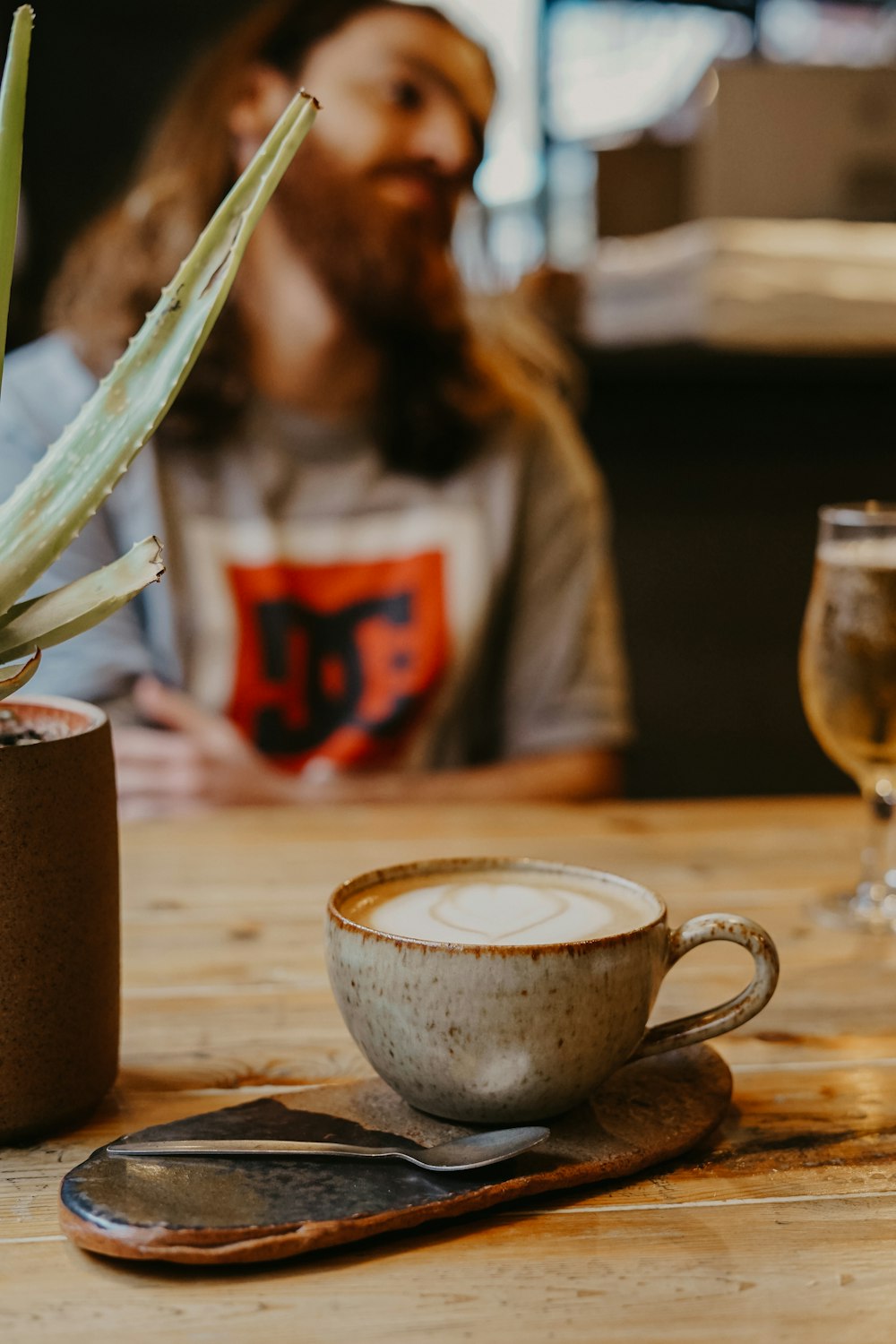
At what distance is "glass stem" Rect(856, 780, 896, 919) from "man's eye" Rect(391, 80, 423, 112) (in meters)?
1.23

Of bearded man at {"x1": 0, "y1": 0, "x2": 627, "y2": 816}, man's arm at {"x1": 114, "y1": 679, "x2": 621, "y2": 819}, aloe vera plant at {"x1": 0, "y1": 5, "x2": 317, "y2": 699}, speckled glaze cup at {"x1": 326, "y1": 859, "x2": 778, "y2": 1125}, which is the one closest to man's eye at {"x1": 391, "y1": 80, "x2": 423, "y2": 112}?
bearded man at {"x1": 0, "y1": 0, "x2": 627, "y2": 816}

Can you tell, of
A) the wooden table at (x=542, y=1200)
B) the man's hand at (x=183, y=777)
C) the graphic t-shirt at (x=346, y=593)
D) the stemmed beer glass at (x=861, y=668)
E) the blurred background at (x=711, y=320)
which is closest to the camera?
the wooden table at (x=542, y=1200)

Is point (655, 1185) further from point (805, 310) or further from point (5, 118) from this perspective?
point (805, 310)

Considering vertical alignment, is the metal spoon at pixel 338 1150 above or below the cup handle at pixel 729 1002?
below

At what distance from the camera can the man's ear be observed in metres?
1.77

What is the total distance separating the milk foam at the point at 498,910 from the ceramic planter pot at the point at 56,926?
108mm

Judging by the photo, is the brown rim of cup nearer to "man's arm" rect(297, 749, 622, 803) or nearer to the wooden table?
the wooden table

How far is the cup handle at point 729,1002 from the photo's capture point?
21.8 inches

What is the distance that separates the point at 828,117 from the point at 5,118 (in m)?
2.54

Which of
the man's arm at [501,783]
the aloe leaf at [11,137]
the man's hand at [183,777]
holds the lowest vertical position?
the man's arm at [501,783]

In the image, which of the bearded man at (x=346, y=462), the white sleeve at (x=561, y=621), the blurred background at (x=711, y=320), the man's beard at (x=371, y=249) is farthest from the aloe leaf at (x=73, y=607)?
the blurred background at (x=711, y=320)

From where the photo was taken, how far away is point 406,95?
1.77m

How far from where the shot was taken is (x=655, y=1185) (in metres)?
0.52

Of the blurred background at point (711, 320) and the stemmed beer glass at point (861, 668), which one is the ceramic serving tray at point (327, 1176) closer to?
the stemmed beer glass at point (861, 668)
